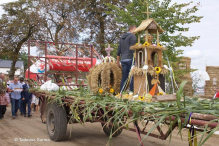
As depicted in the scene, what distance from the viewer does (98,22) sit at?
1709cm

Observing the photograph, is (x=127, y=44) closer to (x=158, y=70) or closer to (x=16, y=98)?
(x=158, y=70)

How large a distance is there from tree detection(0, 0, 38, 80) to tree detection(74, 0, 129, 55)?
443 cm

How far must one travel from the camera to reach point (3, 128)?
316 inches

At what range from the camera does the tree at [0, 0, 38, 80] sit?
20.4 metres

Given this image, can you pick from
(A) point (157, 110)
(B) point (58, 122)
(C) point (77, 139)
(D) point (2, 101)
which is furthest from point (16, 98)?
(A) point (157, 110)

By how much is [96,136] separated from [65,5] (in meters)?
13.3

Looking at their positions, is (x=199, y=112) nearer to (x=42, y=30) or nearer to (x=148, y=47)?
(x=148, y=47)

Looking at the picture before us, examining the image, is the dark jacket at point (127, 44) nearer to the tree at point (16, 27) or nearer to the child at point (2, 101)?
the child at point (2, 101)

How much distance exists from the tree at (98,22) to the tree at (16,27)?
4.43 metres

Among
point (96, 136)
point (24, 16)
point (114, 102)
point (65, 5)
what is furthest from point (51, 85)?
point (24, 16)

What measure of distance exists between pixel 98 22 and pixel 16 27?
7.59 m

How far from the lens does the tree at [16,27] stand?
66.8 feet

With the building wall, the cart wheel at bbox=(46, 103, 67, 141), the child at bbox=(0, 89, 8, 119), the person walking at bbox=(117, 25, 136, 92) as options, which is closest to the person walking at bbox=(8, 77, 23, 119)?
the child at bbox=(0, 89, 8, 119)

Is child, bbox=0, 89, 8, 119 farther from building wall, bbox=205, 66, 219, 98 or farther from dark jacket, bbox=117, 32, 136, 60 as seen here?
building wall, bbox=205, 66, 219, 98
